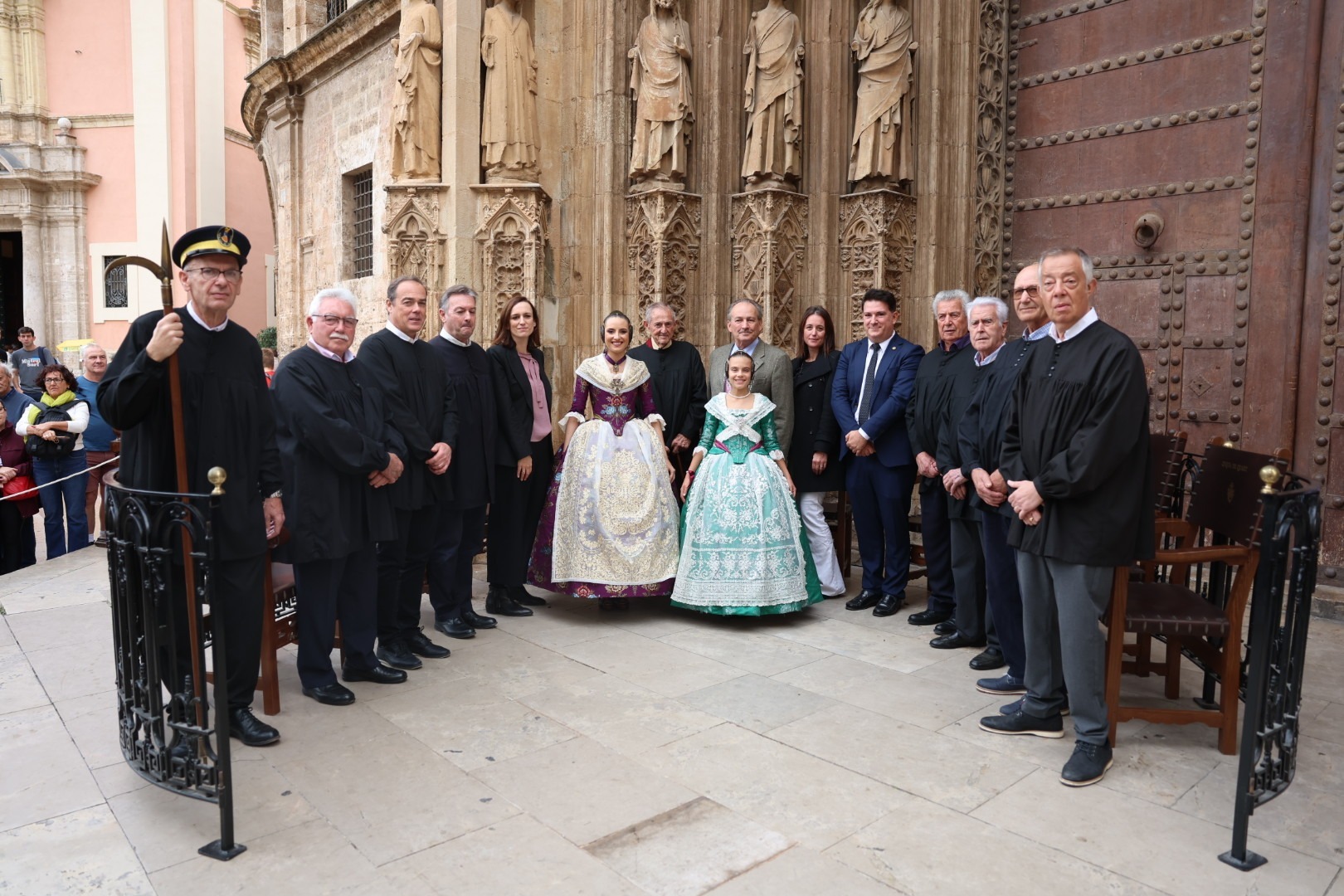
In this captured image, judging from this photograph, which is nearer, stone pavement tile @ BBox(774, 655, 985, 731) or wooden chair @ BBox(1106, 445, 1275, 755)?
wooden chair @ BBox(1106, 445, 1275, 755)

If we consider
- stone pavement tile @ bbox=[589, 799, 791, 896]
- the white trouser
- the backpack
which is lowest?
stone pavement tile @ bbox=[589, 799, 791, 896]

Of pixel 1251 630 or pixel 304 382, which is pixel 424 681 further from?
pixel 1251 630

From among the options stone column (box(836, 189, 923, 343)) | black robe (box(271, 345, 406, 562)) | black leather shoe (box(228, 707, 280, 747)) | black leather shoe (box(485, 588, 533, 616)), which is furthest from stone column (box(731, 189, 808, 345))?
black leather shoe (box(228, 707, 280, 747))

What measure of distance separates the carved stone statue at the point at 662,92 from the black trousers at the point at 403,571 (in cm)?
374

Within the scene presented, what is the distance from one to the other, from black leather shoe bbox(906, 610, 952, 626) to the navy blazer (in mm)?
895

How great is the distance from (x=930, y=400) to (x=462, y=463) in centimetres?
262

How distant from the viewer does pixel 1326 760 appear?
3.47 metres

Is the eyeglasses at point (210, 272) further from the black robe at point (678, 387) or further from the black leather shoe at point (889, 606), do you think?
the black leather shoe at point (889, 606)

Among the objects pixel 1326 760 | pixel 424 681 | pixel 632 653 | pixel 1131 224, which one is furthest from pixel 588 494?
pixel 1131 224

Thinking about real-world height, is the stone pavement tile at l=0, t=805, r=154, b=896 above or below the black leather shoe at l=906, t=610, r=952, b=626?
below

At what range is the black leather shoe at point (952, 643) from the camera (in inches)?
193

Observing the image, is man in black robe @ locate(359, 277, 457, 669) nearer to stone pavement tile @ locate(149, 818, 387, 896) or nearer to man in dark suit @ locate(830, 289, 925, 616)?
stone pavement tile @ locate(149, 818, 387, 896)

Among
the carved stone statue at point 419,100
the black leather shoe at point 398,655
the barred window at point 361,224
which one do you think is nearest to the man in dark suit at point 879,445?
the black leather shoe at point 398,655

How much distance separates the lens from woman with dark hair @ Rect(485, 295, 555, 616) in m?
5.44
